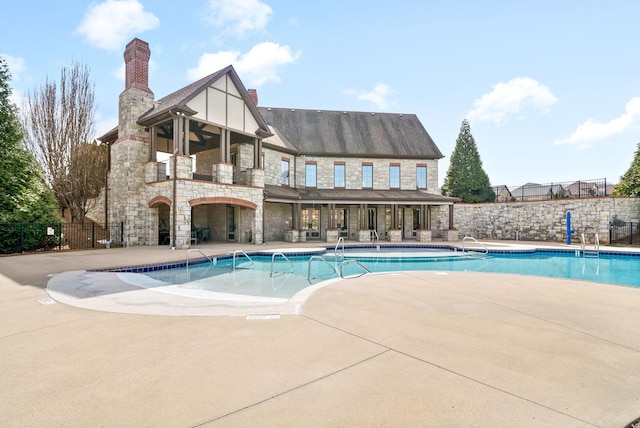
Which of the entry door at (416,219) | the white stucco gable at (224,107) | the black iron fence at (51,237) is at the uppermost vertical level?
the white stucco gable at (224,107)

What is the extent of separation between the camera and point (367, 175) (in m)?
22.5

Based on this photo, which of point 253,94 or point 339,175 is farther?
point 339,175

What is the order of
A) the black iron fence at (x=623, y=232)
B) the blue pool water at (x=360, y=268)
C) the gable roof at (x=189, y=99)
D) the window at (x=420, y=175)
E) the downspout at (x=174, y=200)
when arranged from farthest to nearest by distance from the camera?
the window at (x=420, y=175), the black iron fence at (x=623, y=232), the gable roof at (x=189, y=99), the downspout at (x=174, y=200), the blue pool water at (x=360, y=268)

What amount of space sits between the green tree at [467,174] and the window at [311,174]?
13.7m

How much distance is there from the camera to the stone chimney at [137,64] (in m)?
15.7

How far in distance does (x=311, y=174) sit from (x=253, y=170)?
5.65 m

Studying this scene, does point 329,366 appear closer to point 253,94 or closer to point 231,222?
point 231,222

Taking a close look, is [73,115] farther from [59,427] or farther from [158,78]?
[59,427]

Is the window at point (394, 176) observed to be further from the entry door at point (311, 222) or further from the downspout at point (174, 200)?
the downspout at point (174, 200)

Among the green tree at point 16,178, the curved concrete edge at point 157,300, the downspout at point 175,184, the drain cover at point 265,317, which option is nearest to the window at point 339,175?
the downspout at point 175,184

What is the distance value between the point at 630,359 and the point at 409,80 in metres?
14.5

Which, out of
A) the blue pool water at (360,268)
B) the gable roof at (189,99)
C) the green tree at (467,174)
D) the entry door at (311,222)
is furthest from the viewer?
the green tree at (467,174)

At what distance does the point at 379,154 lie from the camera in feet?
73.0

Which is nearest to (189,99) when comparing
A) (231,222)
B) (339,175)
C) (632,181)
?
(231,222)
